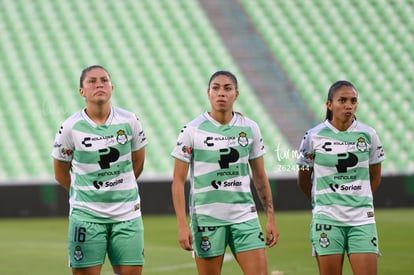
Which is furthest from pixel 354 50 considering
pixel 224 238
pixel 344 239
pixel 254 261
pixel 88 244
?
pixel 88 244

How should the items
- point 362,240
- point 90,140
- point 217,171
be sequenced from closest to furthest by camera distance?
point 90,140 → point 217,171 → point 362,240

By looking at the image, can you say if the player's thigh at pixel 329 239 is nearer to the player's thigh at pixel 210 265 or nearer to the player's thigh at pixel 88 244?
the player's thigh at pixel 210 265

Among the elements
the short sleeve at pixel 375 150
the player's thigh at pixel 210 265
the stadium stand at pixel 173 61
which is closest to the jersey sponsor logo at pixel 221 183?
the player's thigh at pixel 210 265

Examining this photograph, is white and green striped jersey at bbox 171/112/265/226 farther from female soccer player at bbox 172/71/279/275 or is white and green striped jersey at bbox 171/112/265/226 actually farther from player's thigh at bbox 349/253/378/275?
player's thigh at bbox 349/253/378/275

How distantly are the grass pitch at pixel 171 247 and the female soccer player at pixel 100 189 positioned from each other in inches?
152

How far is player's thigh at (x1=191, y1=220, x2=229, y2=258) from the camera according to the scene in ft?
19.0

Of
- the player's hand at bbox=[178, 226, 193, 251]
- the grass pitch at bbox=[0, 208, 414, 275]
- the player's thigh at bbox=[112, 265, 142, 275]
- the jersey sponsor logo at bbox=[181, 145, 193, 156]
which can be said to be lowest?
the grass pitch at bbox=[0, 208, 414, 275]

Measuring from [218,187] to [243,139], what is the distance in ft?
1.15

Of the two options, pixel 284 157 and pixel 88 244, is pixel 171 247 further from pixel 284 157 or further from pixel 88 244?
pixel 284 157

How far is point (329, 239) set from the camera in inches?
236

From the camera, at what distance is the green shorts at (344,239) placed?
19.5ft

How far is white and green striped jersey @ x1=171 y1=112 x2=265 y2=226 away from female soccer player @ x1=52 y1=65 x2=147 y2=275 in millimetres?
381

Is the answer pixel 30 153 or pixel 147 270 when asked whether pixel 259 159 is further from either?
pixel 30 153

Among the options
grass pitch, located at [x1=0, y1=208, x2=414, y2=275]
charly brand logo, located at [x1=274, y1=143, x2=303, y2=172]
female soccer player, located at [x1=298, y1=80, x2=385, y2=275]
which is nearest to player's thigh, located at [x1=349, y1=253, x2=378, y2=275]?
female soccer player, located at [x1=298, y1=80, x2=385, y2=275]
